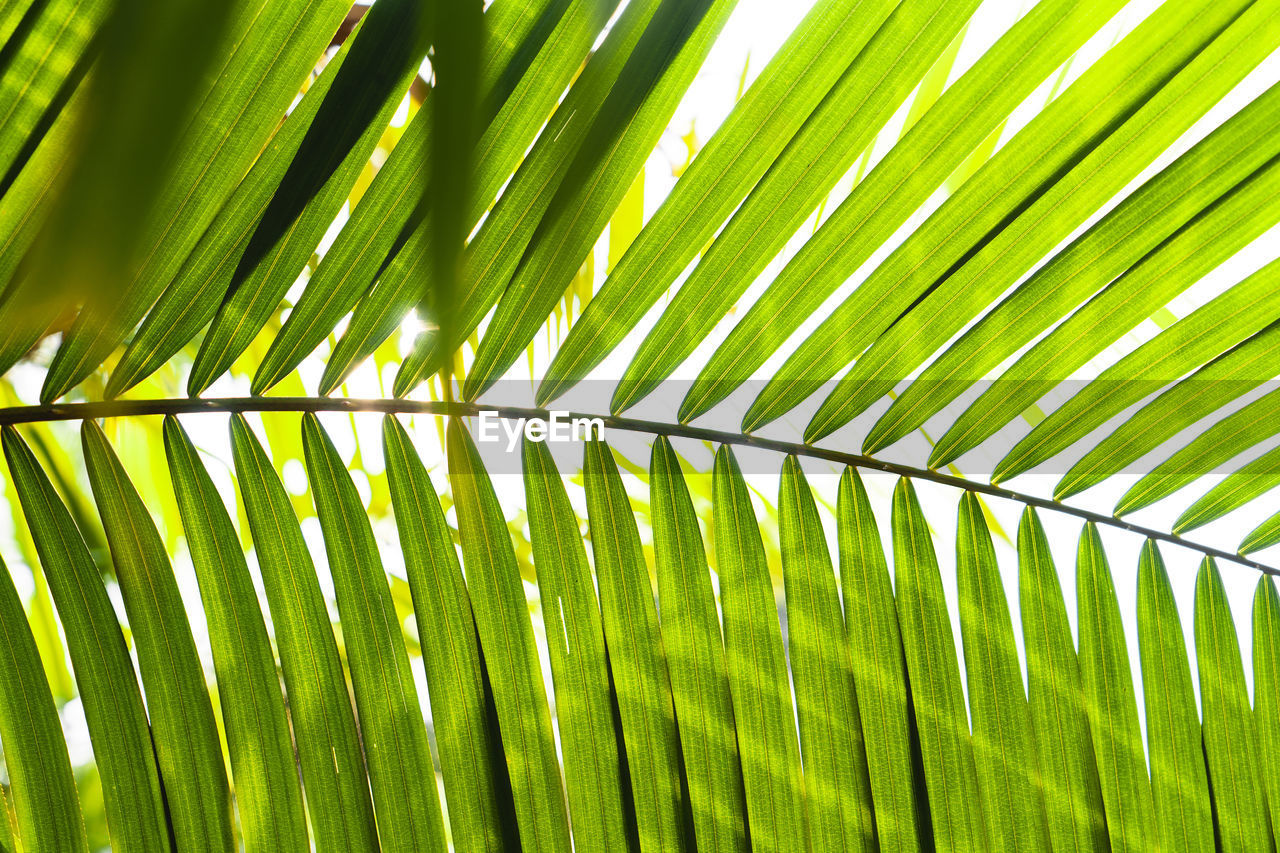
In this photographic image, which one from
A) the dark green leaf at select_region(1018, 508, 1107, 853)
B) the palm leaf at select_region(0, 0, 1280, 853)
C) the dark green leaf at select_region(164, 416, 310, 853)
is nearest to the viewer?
the palm leaf at select_region(0, 0, 1280, 853)

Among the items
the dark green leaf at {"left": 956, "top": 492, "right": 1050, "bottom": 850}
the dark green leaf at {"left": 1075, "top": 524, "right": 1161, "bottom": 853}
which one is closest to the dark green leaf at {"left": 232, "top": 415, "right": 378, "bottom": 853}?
the dark green leaf at {"left": 956, "top": 492, "right": 1050, "bottom": 850}

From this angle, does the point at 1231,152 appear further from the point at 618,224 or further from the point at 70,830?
the point at 618,224

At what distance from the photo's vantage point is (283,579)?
0.70m

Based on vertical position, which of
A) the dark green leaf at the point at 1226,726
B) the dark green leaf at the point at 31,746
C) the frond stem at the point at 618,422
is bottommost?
the dark green leaf at the point at 1226,726

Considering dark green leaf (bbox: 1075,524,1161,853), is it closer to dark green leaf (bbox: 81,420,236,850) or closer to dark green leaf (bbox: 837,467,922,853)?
dark green leaf (bbox: 837,467,922,853)

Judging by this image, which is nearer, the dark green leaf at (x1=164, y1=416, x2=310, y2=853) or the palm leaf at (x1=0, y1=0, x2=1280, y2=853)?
the palm leaf at (x1=0, y1=0, x2=1280, y2=853)

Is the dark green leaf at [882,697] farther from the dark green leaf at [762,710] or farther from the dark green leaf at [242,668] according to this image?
the dark green leaf at [242,668]

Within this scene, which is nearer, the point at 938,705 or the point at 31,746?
the point at 31,746

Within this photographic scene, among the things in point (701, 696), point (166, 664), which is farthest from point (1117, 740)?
point (166, 664)

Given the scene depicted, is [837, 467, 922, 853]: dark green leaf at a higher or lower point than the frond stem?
lower

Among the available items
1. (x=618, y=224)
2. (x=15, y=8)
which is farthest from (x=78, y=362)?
(x=618, y=224)


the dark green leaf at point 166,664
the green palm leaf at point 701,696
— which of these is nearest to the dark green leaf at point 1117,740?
the green palm leaf at point 701,696

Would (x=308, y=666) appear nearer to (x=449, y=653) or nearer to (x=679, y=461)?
(x=449, y=653)

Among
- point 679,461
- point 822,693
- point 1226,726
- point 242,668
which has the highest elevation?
point 679,461
